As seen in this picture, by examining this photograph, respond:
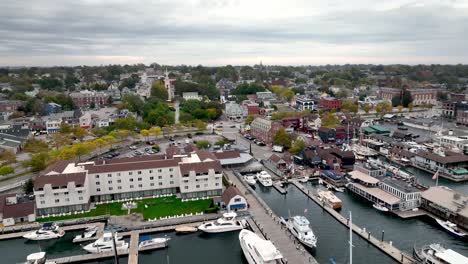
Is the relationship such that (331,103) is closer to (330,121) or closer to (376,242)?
(330,121)

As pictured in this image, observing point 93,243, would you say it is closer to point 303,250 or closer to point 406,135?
point 303,250

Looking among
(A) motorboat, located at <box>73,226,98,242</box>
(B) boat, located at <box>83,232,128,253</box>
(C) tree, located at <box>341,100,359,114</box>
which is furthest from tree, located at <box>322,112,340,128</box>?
(B) boat, located at <box>83,232,128,253</box>

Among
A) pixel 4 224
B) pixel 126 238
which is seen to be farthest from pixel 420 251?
pixel 4 224

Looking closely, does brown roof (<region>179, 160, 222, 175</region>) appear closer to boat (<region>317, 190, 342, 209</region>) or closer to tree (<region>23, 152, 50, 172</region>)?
boat (<region>317, 190, 342, 209</region>)

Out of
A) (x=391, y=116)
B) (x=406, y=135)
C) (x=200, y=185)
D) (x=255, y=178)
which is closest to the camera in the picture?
(x=200, y=185)

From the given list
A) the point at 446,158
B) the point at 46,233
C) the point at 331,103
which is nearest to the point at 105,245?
the point at 46,233
